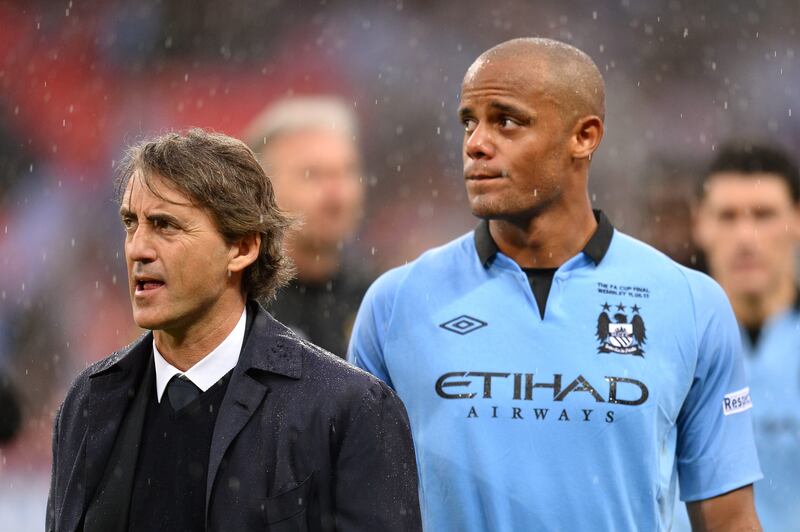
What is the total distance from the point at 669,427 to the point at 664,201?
3.41 m

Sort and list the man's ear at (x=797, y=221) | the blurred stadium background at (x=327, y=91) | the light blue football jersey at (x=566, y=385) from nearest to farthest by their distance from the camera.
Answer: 1. the light blue football jersey at (x=566, y=385)
2. the man's ear at (x=797, y=221)
3. the blurred stadium background at (x=327, y=91)

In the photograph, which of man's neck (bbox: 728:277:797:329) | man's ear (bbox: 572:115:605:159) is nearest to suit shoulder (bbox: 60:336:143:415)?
man's ear (bbox: 572:115:605:159)

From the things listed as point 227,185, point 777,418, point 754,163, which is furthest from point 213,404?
point 754,163

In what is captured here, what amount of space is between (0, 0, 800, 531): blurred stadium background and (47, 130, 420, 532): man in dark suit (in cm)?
377

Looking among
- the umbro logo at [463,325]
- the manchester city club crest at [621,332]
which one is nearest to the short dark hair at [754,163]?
the manchester city club crest at [621,332]

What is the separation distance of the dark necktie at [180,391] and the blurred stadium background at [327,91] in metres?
3.84

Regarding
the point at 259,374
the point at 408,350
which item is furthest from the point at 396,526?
the point at 408,350

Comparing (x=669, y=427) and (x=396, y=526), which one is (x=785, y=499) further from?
(x=396, y=526)

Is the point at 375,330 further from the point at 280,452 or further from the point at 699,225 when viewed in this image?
the point at 699,225

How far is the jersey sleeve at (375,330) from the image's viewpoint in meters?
3.44

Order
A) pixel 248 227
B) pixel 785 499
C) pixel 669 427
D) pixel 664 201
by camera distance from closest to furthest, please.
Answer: pixel 248 227, pixel 669 427, pixel 785 499, pixel 664 201

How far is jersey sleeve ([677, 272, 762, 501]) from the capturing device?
3391mm

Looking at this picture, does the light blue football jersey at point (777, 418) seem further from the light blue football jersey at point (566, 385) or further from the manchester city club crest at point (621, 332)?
the manchester city club crest at point (621, 332)

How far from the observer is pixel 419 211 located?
→ 6773 millimetres
